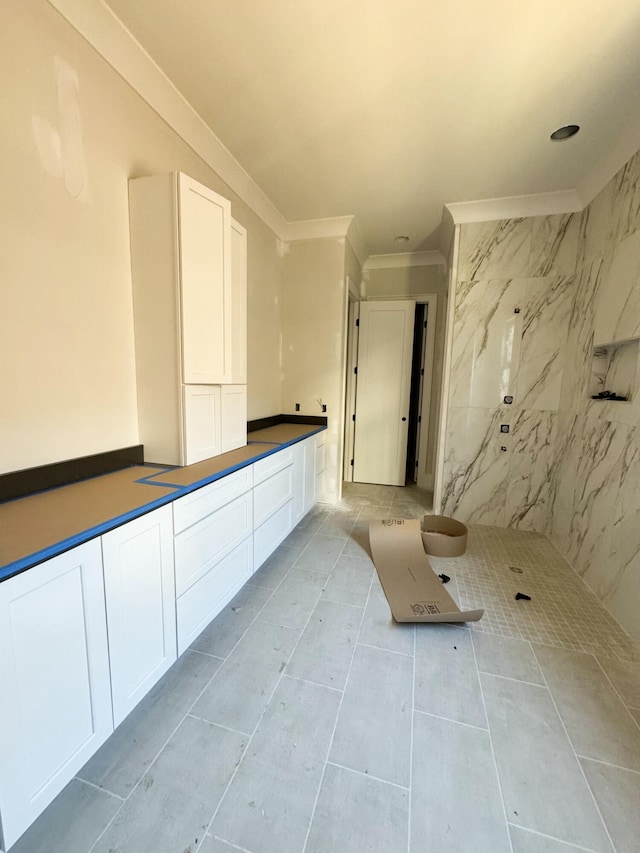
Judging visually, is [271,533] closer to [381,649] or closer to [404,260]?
[381,649]

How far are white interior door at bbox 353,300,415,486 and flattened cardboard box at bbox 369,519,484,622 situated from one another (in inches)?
60.9

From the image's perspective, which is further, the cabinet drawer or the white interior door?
the white interior door

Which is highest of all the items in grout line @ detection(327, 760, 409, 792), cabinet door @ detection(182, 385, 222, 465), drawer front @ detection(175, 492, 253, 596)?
cabinet door @ detection(182, 385, 222, 465)

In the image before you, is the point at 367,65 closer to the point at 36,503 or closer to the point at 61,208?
the point at 61,208

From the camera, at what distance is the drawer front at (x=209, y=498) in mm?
1469

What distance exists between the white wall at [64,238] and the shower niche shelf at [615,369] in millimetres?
2945

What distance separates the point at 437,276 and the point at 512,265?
49.9 inches

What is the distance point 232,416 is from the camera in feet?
7.44

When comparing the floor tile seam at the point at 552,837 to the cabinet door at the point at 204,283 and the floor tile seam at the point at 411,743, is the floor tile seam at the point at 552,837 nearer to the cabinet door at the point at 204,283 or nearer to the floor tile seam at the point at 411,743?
the floor tile seam at the point at 411,743

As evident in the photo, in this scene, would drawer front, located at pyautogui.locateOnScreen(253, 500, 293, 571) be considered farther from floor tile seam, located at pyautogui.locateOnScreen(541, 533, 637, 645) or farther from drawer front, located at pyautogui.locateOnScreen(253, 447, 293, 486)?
floor tile seam, located at pyautogui.locateOnScreen(541, 533, 637, 645)

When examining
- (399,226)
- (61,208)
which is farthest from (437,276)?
(61,208)

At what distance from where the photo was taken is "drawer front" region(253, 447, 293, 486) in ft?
7.06

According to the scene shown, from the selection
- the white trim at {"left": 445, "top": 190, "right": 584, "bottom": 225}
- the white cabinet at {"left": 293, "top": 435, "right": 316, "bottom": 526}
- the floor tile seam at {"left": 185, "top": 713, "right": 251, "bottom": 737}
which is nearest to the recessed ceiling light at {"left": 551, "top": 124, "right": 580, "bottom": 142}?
the white trim at {"left": 445, "top": 190, "right": 584, "bottom": 225}

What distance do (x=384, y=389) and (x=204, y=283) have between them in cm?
289
